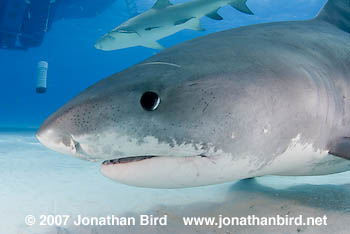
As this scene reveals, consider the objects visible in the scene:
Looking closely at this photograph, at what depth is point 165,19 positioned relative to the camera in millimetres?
7363

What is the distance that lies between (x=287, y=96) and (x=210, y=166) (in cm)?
69

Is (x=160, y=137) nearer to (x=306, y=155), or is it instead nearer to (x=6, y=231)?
(x=306, y=155)

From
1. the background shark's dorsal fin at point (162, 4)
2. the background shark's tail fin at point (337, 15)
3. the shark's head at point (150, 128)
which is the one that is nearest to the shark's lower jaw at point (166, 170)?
the shark's head at point (150, 128)

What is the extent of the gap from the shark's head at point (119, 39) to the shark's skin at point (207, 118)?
6.34m

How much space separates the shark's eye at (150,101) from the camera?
1.45 meters

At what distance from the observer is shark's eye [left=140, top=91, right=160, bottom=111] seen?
1452mm

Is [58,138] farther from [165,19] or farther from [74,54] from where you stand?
[74,54]

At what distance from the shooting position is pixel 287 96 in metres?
1.84

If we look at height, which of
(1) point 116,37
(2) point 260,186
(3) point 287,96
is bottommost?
(2) point 260,186

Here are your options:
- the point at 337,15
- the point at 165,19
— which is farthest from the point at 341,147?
the point at 165,19

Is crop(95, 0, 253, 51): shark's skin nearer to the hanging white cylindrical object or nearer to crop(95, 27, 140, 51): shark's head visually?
crop(95, 27, 140, 51): shark's head

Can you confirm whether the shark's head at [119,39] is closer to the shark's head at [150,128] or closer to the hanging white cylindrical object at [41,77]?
the hanging white cylindrical object at [41,77]

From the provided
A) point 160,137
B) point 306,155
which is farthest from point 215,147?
point 306,155

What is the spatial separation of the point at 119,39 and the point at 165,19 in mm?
2072
